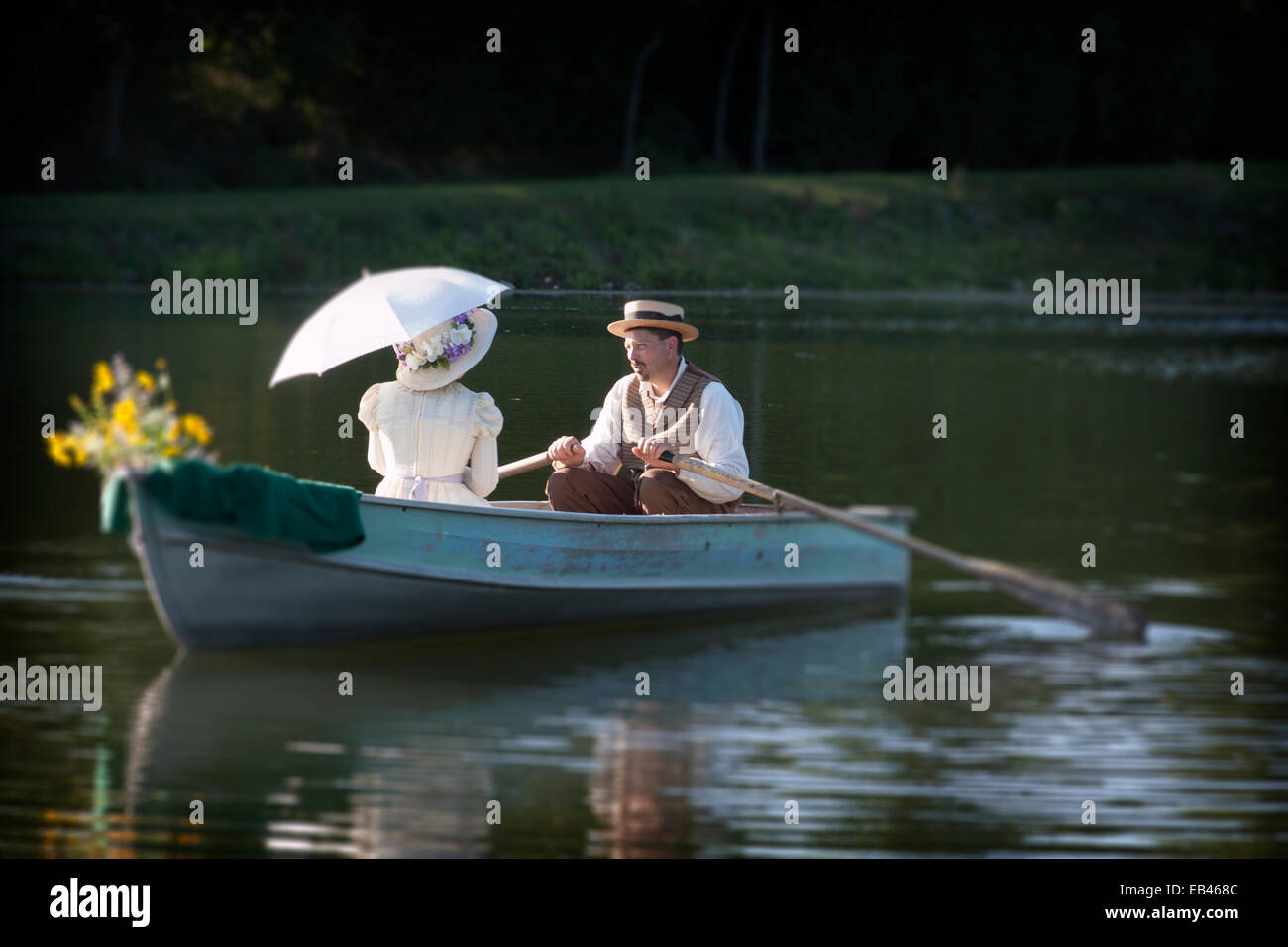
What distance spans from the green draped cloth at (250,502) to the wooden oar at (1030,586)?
4.95 ft

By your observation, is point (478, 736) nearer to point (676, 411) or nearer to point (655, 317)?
point (676, 411)

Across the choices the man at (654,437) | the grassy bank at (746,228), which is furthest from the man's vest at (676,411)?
the grassy bank at (746,228)

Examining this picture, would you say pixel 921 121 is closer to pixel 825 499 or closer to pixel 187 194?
pixel 187 194

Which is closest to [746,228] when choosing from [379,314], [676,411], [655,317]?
[676,411]

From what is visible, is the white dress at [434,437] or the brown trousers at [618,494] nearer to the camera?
the white dress at [434,437]

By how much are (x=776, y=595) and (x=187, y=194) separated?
69.2 ft

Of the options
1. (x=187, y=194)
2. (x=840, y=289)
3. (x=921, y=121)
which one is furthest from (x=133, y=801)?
(x=921, y=121)

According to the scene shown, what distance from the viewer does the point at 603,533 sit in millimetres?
7359

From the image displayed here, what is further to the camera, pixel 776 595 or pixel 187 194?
pixel 187 194

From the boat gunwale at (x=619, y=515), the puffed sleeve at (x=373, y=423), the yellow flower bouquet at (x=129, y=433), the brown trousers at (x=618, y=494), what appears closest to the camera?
the yellow flower bouquet at (x=129, y=433)

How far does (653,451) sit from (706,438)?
0.81 ft

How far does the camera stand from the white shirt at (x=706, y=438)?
24.7ft

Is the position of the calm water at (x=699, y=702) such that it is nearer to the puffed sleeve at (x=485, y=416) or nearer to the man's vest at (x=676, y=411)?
the man's vest at (x=676, y=411)

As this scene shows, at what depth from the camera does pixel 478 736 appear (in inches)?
242
